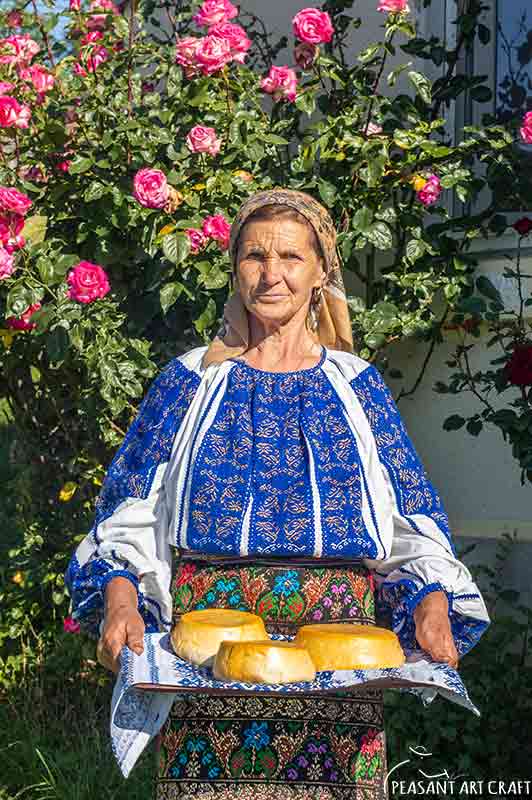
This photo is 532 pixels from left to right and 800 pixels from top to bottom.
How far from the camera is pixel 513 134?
4195mm

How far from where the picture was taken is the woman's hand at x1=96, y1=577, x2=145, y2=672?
2.39 metres

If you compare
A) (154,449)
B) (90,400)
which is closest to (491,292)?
(90,400)

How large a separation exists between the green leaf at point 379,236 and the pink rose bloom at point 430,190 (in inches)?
5.8

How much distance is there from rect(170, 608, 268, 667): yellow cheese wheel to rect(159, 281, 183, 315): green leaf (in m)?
1.62

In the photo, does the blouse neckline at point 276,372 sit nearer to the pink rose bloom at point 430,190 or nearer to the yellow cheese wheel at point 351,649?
the yellow cheese wheel at point 351,649

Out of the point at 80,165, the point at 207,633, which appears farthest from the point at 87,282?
the point at 207,633

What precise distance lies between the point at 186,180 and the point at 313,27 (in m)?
0.61

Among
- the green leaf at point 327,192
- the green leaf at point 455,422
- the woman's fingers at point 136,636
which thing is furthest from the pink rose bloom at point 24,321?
the woman's fingers at point 136,636

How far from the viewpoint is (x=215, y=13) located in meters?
4.00

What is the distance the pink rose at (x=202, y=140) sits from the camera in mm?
3822

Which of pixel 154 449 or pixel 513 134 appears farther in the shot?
pixel 513 134

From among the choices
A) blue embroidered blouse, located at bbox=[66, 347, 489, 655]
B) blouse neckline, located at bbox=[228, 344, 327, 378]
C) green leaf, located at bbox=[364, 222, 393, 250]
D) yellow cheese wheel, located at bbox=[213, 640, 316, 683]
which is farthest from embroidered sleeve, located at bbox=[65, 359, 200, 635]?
green leaf, located at bbox=[364, 222, 393, 250]

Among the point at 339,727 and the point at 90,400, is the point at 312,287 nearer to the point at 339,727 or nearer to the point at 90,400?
the point at 339,727

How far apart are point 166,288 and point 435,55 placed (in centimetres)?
124
